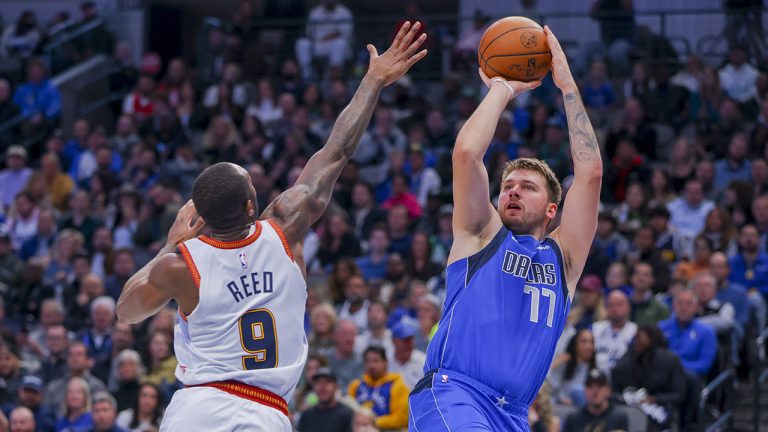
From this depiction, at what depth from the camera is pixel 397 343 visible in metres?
12.1

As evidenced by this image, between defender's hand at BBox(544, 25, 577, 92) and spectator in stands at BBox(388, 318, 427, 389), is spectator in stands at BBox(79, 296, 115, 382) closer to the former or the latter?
spectator in stands at BBox(388, 318, 427, 389)

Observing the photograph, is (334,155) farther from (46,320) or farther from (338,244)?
(338,244)

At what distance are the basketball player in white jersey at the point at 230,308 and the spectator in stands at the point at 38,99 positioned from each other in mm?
15189

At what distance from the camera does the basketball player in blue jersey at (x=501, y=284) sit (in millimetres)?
5746

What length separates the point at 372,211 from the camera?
15797mm

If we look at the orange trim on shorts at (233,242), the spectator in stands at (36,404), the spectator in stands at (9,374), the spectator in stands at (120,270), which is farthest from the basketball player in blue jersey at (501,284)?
the spectator in stands at (120,270)

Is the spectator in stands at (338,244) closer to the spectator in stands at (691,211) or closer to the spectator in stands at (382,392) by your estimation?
the spectator in stands at (382,392)

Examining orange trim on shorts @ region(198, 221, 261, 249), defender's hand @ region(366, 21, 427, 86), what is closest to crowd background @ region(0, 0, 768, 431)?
defender's hand @ region(366, 21, 427, 86)

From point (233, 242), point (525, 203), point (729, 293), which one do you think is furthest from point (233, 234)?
point (729, 293)

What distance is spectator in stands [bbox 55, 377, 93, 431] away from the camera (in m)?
12.1

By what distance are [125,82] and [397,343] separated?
11.1m

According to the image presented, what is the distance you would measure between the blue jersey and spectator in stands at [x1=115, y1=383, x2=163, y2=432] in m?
6.43

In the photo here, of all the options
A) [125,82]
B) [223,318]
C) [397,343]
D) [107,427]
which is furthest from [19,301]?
[223,318]

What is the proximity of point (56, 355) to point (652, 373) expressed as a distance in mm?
6475
